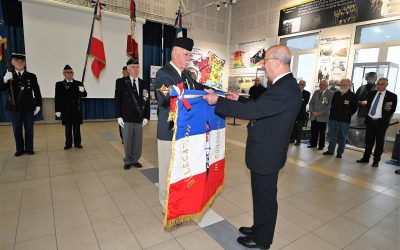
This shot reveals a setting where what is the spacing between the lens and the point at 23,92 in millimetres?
3932

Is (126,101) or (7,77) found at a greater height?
(7,77)

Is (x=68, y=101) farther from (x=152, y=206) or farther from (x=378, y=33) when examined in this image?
(x=378, y=33)

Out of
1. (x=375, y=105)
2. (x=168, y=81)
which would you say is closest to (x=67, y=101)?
(x=168, y=81)

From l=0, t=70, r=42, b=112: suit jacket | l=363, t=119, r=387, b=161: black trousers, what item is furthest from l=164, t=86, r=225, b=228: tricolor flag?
l=363, t=119, r=387, b=161: black trousers

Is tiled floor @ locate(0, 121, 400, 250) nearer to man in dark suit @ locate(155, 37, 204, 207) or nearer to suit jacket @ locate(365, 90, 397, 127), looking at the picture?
man in dark suit @ locate(155, 37, 204, 207)

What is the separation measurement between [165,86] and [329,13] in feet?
23.7

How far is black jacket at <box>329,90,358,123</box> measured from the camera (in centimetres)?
485

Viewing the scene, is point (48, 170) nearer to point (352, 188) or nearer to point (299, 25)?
point (352, 188)

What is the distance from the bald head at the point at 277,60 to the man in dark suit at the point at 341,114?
13.3ft

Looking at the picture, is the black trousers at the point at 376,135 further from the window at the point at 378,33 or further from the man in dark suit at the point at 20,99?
the man in dark suit at the point at 20,99

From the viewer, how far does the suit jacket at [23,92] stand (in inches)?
152

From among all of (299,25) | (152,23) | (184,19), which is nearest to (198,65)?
(184,19)

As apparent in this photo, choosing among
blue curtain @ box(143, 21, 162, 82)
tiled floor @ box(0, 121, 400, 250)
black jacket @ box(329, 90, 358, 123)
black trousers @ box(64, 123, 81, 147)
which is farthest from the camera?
blue curtain @ box(143, 21, 162, 82)

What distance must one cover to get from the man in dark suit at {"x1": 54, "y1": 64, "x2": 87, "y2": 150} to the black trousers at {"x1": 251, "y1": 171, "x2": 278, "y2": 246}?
13.4ft
